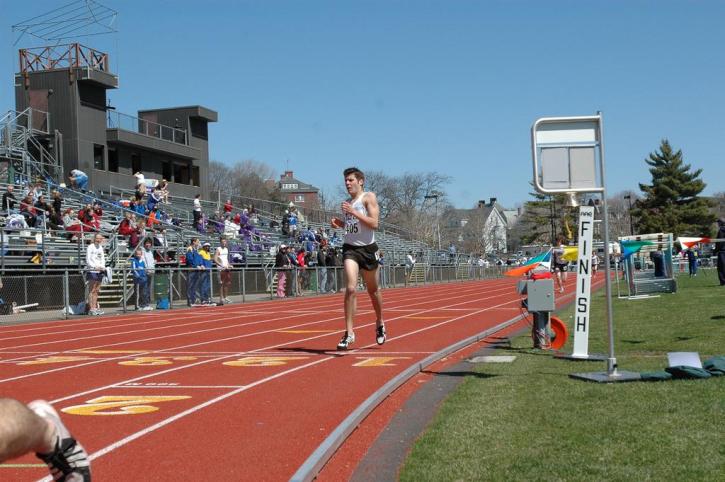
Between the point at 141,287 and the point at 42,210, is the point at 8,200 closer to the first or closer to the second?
the point at 42,210

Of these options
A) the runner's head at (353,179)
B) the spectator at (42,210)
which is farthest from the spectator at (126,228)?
the runner's head at (353,179)

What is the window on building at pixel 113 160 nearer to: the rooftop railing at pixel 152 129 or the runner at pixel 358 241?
the rooftop railing at pixel 152 129

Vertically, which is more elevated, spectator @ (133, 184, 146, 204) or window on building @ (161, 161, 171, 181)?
window on building @ (161, 161, 171, 181)

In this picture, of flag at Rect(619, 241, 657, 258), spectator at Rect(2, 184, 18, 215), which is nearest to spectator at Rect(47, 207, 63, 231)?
spectator at Rect(2, 184, 18, 215)

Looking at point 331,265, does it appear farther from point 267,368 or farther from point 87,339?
point 267,368

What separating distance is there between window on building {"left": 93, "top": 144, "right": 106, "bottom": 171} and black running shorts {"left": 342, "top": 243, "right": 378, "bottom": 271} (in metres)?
33.7

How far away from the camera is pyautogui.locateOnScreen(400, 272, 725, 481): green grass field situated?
14.9 feet

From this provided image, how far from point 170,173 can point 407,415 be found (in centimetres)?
4395

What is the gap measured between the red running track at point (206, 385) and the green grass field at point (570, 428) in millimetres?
943

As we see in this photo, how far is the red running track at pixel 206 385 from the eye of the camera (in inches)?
211

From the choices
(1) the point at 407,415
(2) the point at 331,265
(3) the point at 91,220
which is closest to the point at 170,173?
(2) the point at 331,265

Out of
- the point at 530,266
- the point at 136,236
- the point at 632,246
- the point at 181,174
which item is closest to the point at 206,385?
the point at 530,266

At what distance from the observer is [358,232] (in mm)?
10656

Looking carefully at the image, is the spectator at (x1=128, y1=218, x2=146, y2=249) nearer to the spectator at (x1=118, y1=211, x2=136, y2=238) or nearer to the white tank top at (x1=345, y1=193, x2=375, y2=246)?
the spectator at (x1=118, y1=211, x2=136, y2=238)
